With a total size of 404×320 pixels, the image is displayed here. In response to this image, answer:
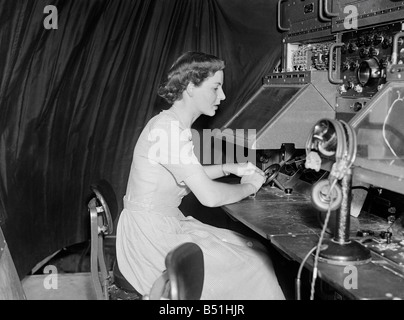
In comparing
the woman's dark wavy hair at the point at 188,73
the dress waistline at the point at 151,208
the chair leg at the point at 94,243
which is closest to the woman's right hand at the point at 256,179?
the dress waistline at the point at 151,208

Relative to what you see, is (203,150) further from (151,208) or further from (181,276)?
(181,276)

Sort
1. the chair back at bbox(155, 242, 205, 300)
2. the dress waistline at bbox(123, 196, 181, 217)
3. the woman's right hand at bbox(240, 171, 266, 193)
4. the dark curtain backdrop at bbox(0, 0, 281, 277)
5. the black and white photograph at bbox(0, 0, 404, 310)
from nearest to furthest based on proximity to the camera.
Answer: the chair back at bbox(155, 242, 205, 300)
the black and white photograph at bbox(0, 0, 404, 310)
the dress waistline at bbox(123, 196, 181, 217)
the woman's right hand at bbox(240, 171, 266, 193)
the dark curtain backdrop at bbox(0, 0, 281, 277)

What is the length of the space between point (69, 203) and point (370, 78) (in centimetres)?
210

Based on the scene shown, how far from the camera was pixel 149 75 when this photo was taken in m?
3.53

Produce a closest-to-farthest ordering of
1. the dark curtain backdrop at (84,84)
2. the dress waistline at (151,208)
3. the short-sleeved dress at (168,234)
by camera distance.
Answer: the short-sleeved dress at (168,234) < the dress waistline at (151,208) < the dark curtain backdrop at (84,84)

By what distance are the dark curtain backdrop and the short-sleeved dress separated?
0.94m

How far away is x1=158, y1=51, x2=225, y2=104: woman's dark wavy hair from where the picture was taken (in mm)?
2688

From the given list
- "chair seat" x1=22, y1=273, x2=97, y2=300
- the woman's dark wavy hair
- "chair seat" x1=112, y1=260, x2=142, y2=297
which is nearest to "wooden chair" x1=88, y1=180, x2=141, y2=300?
"chair seat" x1=112, y1=260, x2=142, y2=297

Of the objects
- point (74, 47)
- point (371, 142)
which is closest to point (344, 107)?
point (371, 142)

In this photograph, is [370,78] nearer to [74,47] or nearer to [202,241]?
[202,241]

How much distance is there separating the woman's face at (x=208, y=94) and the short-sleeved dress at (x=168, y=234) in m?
0.16

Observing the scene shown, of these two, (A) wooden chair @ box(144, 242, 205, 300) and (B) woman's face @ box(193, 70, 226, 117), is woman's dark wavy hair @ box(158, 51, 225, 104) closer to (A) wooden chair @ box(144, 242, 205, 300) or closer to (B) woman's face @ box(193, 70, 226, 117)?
(B) woman's face @ box(193, 70, 226, 117)

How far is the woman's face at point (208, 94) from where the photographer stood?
8.85 feet

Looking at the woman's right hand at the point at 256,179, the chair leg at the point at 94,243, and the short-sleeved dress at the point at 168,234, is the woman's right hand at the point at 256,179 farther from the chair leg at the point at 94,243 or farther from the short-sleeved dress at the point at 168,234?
the chair leg at the point at 94,243
